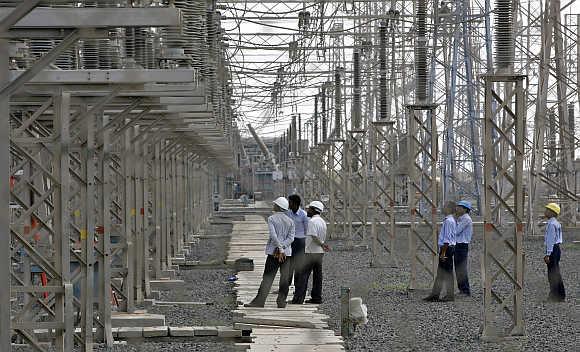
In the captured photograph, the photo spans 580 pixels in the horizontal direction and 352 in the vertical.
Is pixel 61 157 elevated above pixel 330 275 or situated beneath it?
elevated above

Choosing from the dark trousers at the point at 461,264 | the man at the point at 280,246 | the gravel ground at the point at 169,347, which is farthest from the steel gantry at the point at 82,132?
the dark trousers at the point at 461,264

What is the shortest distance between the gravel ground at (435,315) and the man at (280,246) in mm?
594

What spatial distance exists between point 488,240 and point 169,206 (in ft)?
30.3

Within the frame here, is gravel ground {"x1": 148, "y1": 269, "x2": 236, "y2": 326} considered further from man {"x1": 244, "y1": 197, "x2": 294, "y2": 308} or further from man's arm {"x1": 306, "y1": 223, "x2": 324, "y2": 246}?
man's arm {"x1": 306, "y1": 223, "x2": 324, "y2": 246}

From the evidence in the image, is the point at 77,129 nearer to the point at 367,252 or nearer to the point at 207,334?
the point at 207,334

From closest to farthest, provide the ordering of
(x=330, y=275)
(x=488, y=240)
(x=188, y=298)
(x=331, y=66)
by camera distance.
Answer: (x=488, y=240) → (x=188, y=298) → (x=330, y=275) → (x=331, y=66)

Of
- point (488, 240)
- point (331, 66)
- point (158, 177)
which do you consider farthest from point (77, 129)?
point (331, 66)

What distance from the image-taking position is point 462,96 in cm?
3759

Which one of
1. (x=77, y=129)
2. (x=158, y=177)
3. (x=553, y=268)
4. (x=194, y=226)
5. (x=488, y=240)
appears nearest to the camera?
(x=77, y=129)

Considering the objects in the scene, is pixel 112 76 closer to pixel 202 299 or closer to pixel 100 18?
pixel 100 18

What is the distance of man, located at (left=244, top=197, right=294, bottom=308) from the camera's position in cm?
1205

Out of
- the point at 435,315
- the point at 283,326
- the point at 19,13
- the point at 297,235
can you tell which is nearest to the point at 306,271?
the point at 297,235

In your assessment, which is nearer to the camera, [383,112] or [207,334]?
[207,334]

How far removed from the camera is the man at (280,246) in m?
12.1
